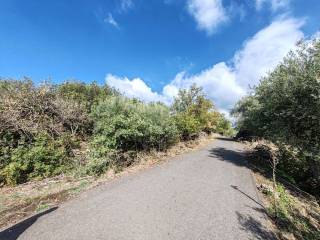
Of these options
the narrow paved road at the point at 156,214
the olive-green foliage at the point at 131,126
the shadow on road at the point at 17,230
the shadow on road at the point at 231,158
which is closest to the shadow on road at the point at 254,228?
the narrow paved road at the point at 156,214

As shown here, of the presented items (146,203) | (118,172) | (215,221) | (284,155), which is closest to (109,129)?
(118,172)

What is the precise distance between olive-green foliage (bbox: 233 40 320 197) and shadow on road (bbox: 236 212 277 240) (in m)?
6.09

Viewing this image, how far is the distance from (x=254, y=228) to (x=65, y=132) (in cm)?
1009

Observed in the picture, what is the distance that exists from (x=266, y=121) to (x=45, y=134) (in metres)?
12.0

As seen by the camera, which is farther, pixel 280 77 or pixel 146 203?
pixel 280 77

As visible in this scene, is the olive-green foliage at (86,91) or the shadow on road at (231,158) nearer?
the shadow on road at (231,158)

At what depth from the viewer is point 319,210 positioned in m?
8.48

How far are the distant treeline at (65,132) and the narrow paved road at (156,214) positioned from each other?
8.52 feet

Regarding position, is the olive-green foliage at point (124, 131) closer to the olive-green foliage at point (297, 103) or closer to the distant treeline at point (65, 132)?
the distant treeline at point (65, 132)

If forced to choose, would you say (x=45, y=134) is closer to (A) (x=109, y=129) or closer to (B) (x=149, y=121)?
(A) (x=109, y=129)

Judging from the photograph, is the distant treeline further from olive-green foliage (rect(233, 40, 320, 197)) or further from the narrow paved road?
olive-green foliage (rect(233, 40, 320, 197))

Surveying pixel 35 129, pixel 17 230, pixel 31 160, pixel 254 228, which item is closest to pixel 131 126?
pixel 31 160

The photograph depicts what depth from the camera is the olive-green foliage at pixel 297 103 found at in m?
9.64

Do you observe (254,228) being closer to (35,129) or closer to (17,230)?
(17,230)
